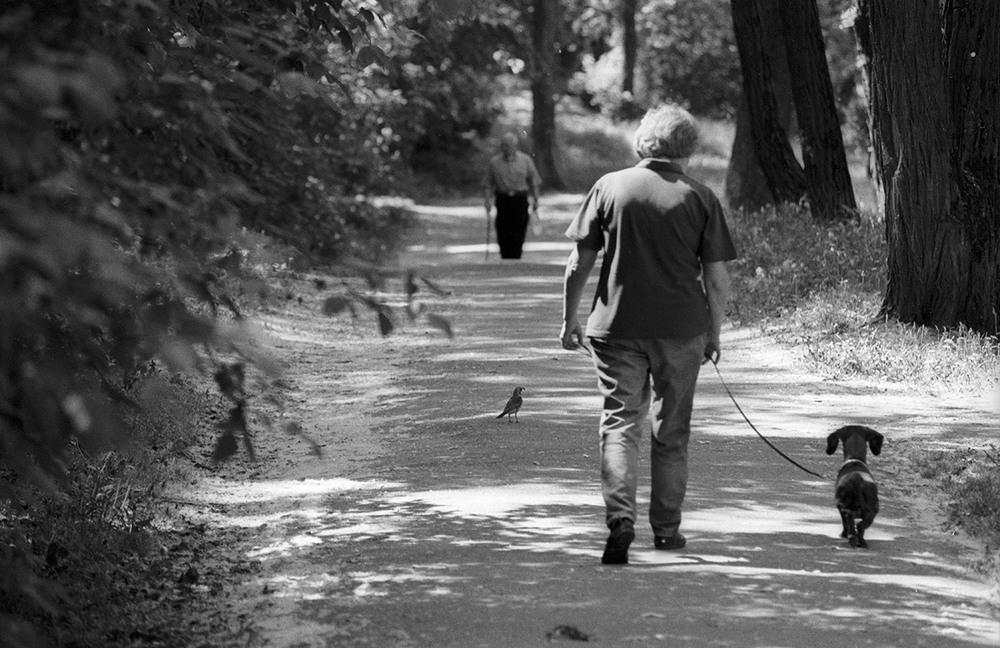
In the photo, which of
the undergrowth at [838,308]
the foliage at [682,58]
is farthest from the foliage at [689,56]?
the undergrowth at [838,308]

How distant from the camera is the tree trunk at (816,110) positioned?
68.1 feet

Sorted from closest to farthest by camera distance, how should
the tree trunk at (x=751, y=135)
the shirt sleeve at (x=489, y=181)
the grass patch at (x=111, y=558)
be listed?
the grass patch at (x=111, y=558), the tree trunk at (x=751, y=135), the shirt sleeve at (x=489, y=181)

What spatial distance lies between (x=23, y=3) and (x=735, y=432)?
659 centimetres

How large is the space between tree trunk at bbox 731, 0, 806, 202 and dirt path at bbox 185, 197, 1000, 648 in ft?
27.3

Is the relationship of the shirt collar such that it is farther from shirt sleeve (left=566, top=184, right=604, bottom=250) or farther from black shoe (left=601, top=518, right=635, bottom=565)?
black shoe (left=601, top=518, right=635, bottom=565)

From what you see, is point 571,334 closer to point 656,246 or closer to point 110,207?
point 656,246

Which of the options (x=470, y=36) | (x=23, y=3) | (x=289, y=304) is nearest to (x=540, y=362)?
(x=289, y=304)

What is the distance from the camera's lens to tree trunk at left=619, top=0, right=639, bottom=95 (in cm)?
5658

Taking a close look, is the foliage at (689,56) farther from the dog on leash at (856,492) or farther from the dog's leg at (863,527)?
the dog's leg at (863,527)

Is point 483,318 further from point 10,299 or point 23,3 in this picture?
point 10,299

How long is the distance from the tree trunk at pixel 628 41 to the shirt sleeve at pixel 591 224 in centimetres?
5026

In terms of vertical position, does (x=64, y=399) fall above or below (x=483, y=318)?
above

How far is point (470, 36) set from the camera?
4422 centimetres

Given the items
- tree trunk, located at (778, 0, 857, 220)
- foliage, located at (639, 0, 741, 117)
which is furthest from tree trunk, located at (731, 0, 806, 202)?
foliage, located at (639, 0, 741, 117)
